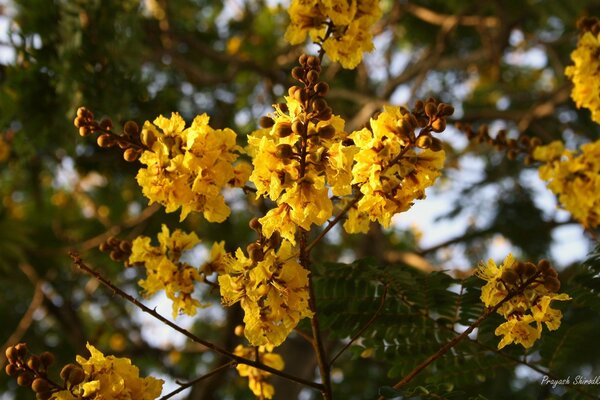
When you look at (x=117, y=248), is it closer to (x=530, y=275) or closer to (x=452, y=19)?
(x=530, y=275)

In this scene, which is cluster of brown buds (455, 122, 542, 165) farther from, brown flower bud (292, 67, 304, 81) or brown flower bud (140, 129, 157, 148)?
brown flower bud (140, 129, 157, 148)

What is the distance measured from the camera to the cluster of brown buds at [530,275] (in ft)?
5.30

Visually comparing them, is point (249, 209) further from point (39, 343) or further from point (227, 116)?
point (39, 343)

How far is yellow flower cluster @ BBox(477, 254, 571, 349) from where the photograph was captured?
164cm

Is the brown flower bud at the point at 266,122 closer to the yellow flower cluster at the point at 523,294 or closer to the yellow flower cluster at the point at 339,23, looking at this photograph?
the yellow flower cluster at the point at 339,23

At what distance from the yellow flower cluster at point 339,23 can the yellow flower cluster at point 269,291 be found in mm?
905

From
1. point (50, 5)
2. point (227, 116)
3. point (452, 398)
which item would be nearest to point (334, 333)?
point (452, 398)

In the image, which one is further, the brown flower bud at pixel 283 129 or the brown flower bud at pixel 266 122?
the brown flower bud at pixel 266 122

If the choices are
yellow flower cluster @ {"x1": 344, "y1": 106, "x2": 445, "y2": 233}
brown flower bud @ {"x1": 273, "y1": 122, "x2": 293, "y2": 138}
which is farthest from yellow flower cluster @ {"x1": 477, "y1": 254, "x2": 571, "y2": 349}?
brown flower bud @ {"x1": 273, "y1": 122, "x2": 293, "y2": 138}

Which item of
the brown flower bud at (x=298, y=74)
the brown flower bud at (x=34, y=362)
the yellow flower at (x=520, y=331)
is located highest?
the brown flower bud at (x=298, y=74)

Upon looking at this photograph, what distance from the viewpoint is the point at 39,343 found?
6.50 metres

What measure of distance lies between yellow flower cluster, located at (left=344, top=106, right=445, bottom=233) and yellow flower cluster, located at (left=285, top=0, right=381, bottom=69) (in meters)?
0.66

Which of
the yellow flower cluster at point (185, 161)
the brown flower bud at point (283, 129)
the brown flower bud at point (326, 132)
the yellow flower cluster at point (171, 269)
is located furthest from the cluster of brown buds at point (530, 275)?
the yellow flower cluster at point (171, 269)

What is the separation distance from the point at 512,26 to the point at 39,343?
5.75 m
